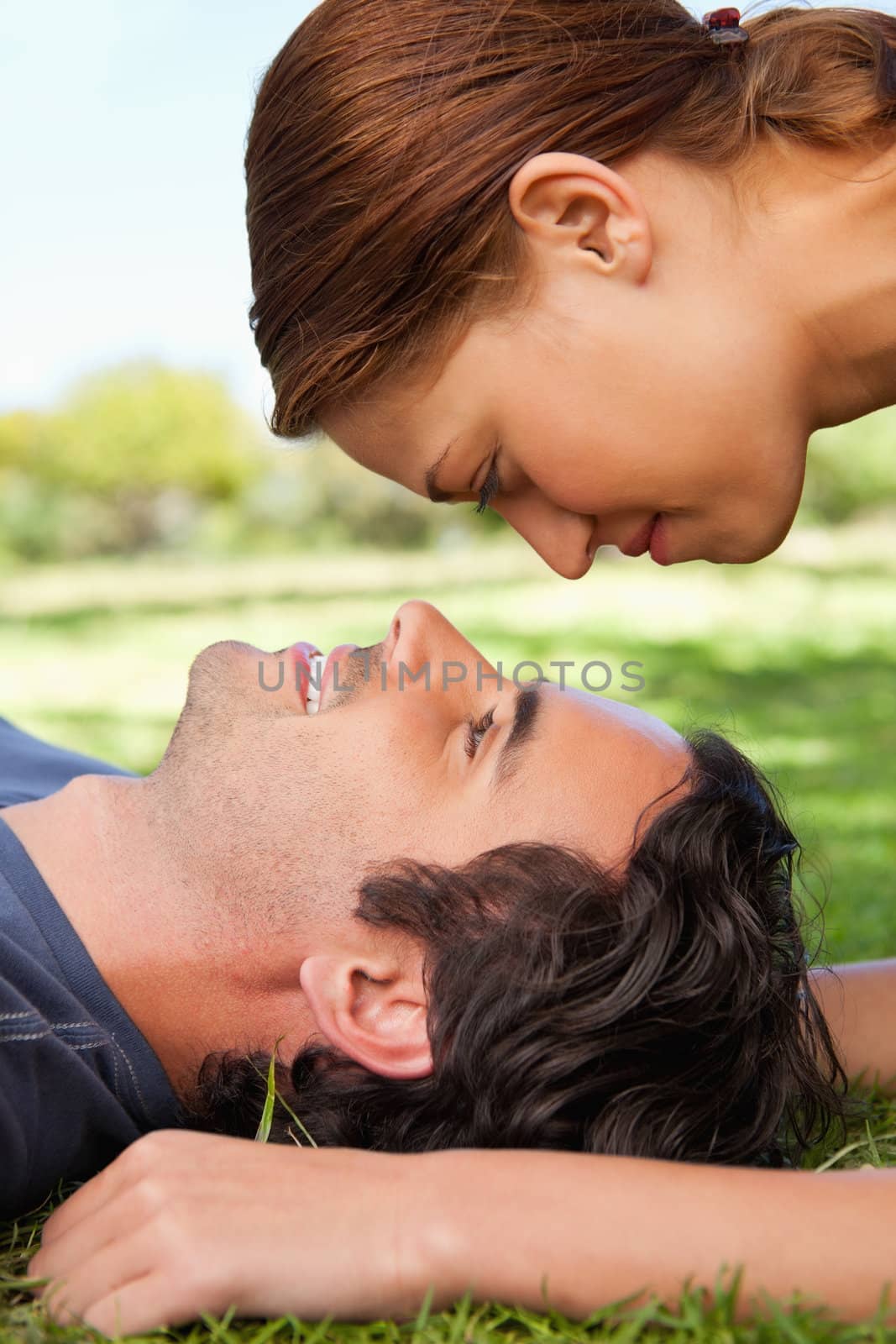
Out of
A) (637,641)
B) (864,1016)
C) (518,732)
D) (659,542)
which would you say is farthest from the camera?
(637,641)

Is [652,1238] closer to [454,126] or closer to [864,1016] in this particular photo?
[864,1016]

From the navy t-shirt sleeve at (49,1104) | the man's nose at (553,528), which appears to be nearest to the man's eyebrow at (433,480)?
the man's nose at (553,528)

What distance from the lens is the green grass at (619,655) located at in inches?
68.5

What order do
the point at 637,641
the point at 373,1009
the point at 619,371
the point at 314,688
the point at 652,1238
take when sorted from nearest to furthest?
the point at 652,1238, the point at 373,1009, the point at 619,371, the point at 314,688, the point at 637,641

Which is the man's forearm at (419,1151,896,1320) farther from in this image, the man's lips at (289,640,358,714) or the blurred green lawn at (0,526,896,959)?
the blurred green lawn at (0,526,896,959)

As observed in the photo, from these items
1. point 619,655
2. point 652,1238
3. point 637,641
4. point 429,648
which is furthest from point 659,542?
point 637,641

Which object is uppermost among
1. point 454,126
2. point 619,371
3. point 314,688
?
point 454,126

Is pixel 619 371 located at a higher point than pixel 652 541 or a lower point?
higher

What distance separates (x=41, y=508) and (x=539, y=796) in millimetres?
21804

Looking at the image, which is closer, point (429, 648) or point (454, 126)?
point (454, 126)

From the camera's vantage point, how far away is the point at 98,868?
2.42m

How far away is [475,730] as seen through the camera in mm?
2434

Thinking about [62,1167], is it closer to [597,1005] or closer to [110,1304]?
[110,1304]

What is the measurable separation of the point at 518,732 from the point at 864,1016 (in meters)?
1.05
